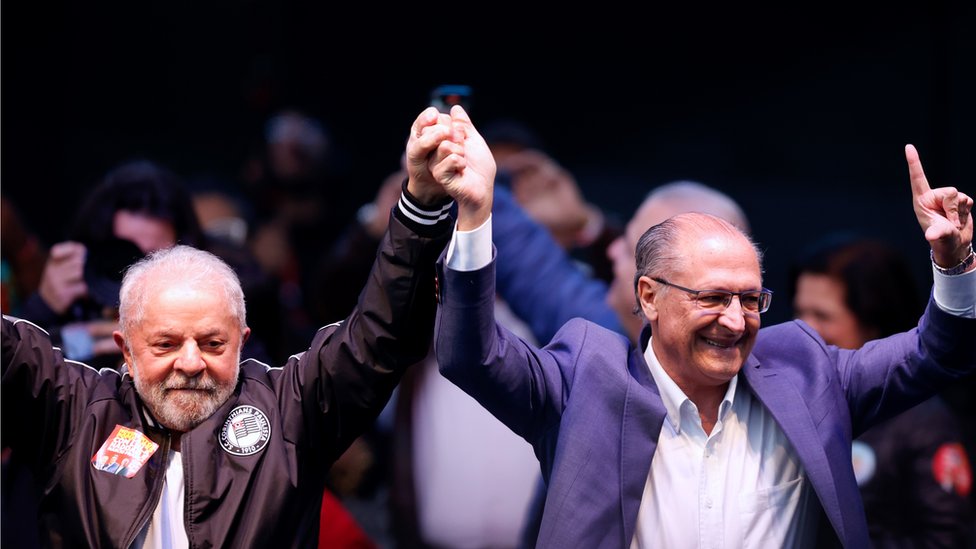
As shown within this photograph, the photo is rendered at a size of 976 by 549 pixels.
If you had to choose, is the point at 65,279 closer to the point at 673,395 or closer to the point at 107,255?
the point at 107,255

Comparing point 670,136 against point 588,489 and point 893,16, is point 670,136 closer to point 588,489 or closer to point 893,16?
point 893,16

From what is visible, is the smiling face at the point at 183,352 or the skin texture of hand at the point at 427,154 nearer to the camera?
the skin texture of hand at the point at 427,154

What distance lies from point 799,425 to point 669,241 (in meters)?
0.45

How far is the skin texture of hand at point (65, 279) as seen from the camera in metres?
3.54

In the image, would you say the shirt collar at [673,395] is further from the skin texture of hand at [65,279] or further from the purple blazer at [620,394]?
the skin texture of hand at [65,279]

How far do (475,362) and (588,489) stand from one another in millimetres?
339

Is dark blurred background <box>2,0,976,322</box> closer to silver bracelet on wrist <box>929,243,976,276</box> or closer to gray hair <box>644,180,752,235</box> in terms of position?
gray hair <box>644,180,752,235</box>

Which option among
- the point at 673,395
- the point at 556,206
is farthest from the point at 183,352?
the point at 556,206

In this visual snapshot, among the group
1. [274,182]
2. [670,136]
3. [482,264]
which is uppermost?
[482,264]

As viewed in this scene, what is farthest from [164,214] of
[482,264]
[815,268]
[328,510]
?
[815,268]

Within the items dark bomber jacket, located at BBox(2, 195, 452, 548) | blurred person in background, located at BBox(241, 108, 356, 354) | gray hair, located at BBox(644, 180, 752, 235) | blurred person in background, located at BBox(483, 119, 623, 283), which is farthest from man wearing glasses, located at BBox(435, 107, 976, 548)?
blurred person in background, located at BBox(241, 108, 356, 354)

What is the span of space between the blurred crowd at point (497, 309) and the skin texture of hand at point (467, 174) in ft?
1.64

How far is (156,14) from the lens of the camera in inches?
292

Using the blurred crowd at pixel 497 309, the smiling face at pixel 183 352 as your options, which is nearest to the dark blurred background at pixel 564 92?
the blurred crowd at pixel 497 309
